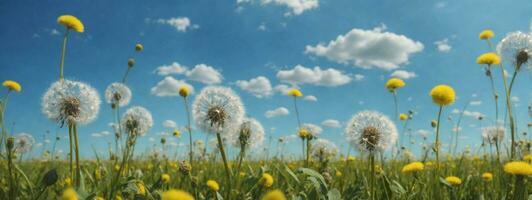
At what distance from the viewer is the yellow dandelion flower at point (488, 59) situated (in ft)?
14.4

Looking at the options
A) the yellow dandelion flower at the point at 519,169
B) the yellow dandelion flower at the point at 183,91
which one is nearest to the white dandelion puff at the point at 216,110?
the yellow dandelion flower at the point at 183,91

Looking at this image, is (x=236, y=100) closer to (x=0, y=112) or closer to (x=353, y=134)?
(x=353, y=134)

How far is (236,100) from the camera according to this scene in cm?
303

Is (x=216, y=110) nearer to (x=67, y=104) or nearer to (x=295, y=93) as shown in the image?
(x=67, y=104)

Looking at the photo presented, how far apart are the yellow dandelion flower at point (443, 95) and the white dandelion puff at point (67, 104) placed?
2.50 meters

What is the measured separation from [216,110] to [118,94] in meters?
2.15

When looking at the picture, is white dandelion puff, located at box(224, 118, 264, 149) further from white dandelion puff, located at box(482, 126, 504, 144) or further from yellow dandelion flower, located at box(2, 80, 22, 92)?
white dandelion puff, located at box(482, 126, 504, 144)

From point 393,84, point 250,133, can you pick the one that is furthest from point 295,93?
point 250,133

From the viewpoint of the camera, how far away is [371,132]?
2.86m

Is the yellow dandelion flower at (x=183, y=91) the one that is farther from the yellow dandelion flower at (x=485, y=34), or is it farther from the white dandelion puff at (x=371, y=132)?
the yellow dandelion flower at (x=485, y=34)

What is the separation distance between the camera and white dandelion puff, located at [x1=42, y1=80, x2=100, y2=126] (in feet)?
8.85

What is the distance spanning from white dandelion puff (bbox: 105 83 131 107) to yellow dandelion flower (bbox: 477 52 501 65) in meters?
3.76

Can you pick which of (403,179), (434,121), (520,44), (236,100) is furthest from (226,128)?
(434,121)

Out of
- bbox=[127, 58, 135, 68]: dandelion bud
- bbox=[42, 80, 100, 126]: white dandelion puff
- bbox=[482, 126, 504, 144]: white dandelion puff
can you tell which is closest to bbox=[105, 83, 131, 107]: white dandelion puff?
bbox=[127, 58, 135, 68]: dandelion bud
